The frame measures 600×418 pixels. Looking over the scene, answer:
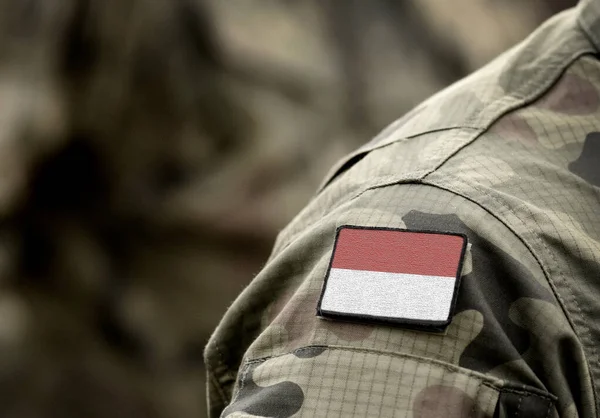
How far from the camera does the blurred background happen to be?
7.00ft

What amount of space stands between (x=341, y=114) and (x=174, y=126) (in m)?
0.36

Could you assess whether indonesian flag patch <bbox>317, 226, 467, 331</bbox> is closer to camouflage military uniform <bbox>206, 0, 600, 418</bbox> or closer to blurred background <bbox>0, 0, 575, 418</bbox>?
camouflage military uniform <bbox>206, 0, 600, 418</bbox>

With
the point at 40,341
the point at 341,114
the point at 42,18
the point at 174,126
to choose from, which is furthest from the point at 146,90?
the point at 40,341

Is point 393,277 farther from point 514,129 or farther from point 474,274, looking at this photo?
point 514,129

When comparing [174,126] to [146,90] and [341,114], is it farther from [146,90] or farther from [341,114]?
[341,114]

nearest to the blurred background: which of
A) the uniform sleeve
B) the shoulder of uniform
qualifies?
the shoulder of uniform

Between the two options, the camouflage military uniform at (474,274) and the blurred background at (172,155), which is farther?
the blurred background at (172,155)

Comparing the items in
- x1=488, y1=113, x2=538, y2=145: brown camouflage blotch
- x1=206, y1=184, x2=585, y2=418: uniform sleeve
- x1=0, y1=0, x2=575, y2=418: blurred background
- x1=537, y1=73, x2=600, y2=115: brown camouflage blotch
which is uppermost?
x1=0, y1=0, x2=575, y2=418: blurred background

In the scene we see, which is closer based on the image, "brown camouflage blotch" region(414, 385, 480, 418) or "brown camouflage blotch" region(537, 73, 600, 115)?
"brown camouflage blotch" region(414, 385, 480, 418)

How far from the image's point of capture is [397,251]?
57 cm

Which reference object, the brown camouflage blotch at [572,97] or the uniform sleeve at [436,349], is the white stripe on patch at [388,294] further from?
the brown camouflage blotch at [572,97]

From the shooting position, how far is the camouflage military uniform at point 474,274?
0.53 m

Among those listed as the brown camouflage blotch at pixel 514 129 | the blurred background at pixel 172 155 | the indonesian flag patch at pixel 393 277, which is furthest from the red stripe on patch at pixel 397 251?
the blurred background at pixel 172 155

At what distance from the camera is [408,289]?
56cm
